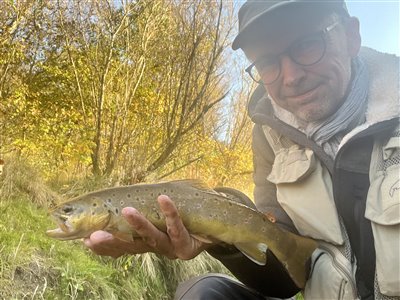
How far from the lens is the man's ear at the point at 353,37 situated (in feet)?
3.93

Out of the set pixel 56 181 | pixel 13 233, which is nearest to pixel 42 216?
pixel 13 233

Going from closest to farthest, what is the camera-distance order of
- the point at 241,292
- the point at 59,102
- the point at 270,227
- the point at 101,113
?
the point at 270,227
the point at 241,292
the point at 101,113
the point at 59,102

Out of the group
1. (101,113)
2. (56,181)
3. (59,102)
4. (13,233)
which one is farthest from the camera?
(59,102)

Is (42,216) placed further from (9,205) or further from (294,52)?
(294,52)

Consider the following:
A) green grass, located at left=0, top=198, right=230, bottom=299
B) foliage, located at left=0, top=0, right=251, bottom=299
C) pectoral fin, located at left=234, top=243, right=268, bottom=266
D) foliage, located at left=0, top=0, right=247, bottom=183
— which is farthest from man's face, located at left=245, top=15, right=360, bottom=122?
foliage, located at left=0, top=0, right=247, bottom=183

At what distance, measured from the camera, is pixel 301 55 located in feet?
3.91

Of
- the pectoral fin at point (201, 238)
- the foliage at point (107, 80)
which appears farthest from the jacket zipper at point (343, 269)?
the foliage at point (107, 80)

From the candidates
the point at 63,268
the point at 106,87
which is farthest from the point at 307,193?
the point at 106,87

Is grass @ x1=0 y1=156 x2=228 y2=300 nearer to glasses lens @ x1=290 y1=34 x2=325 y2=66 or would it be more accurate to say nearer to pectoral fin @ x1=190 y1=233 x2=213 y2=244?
pectoral fin @ x1=190 y1=233 x2=213 y2=244

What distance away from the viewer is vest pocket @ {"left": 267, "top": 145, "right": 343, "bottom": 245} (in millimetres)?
1042

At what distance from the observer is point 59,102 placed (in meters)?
5.45

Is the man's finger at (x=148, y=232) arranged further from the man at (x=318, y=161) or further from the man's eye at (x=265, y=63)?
the man's eye at (x=265, y=63)

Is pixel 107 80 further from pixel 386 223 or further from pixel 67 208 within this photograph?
pixel 386 223

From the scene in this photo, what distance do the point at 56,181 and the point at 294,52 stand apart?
10.4 ft
